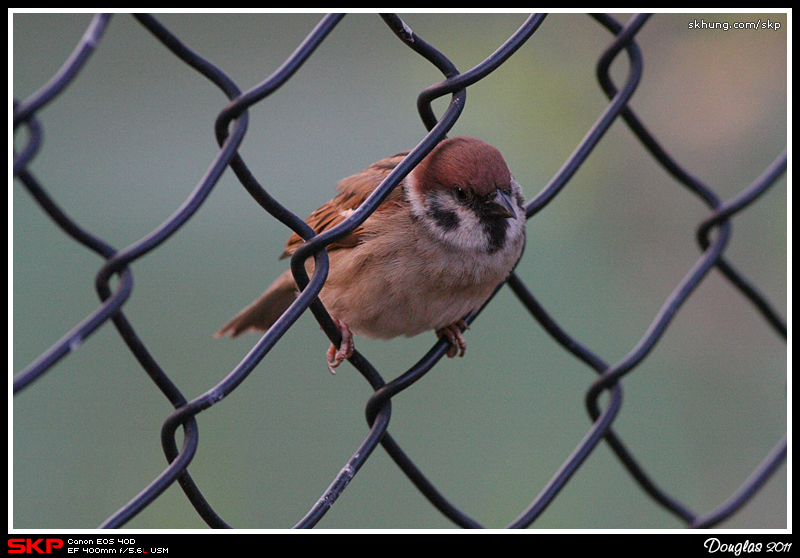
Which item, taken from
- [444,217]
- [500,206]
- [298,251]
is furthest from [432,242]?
[298,251]

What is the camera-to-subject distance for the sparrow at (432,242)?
1759 mm

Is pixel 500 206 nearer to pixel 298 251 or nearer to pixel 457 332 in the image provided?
pixel 457 332

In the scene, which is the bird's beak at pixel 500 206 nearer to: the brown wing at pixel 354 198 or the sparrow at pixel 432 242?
the sparrow at pixel 432 242

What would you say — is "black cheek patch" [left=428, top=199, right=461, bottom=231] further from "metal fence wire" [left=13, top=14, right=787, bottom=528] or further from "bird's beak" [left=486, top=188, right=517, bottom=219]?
"metal fence wire" [left=13, top=14, right=787, bottom=528]

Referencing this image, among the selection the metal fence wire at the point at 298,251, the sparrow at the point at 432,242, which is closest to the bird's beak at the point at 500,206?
the sparrow at the point at 432,242

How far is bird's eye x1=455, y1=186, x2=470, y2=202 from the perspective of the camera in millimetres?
1787

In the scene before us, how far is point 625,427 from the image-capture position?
4078 mm

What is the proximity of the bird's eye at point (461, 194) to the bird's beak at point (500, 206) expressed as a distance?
2.1 inches

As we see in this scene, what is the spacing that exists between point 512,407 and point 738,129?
2549mm
